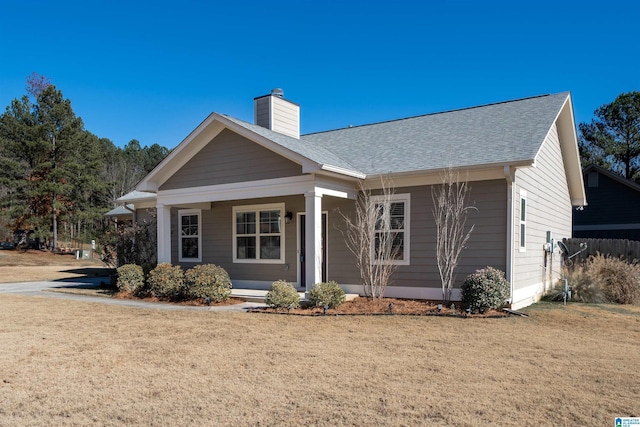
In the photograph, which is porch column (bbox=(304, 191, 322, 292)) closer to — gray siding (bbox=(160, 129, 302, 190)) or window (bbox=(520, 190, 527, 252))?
gray siding (bbox=(160, 129, 302, 190))

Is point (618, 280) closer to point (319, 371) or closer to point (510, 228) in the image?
point (510, 228)

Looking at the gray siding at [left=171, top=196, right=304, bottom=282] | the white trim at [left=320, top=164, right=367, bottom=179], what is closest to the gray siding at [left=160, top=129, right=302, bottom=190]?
the white trim at [left=320, top=164, right=367, bottom=179]

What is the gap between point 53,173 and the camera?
3209 centimetres

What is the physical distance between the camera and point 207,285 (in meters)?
11.0

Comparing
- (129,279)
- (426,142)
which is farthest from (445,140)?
(129,279)

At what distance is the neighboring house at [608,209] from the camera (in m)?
21.9

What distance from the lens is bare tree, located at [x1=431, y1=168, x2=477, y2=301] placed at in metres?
9.93

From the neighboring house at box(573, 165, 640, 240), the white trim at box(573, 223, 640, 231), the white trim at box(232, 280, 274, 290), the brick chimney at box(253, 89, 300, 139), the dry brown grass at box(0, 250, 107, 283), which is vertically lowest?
the dry brown grass at box(0, 250, 107, 283)

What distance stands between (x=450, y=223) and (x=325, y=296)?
128 inches

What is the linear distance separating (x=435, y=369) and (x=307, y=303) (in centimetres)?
491

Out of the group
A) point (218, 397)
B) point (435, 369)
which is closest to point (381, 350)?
point (435, 369)

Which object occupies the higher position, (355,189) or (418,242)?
(355,189)

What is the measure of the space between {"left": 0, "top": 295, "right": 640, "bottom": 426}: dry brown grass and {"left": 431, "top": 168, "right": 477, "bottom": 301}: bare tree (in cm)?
162

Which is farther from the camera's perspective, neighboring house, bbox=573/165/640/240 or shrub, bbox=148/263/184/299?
neighboring house, bbox=573/165/640/240
